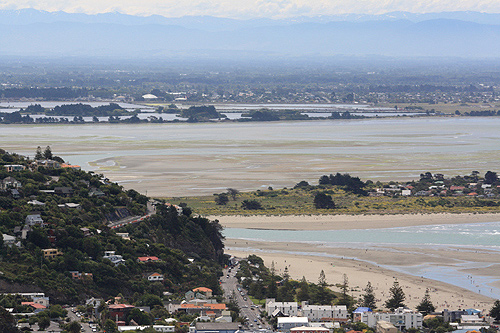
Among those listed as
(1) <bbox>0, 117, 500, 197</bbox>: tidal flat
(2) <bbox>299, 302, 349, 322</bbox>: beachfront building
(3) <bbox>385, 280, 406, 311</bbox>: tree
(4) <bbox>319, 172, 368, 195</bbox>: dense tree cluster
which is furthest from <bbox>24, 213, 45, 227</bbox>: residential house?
(4) <bbox>319, 172, 368, 195</bbox>: dense tree cluster

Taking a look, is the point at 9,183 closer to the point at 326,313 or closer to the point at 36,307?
the point at 36,307

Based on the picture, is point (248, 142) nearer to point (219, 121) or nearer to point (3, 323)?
point (219, 121)

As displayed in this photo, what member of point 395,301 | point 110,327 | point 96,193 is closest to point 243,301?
point 395,301

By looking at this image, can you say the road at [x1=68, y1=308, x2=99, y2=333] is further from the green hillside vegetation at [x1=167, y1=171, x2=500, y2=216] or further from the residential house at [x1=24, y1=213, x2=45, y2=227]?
the green hillside vegetation at [x1=167, y1=171, x2=500, y2=216]

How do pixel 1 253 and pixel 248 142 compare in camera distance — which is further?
pixel 248 142

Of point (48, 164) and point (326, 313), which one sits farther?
point (48, 164)

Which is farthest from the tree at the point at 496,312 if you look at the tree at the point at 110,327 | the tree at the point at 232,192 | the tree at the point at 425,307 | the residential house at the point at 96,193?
the tree at the point at 232,192

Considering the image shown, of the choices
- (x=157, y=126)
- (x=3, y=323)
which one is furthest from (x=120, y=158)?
(x=3, y=323)

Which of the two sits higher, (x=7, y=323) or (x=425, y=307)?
(x=7, y=323)
